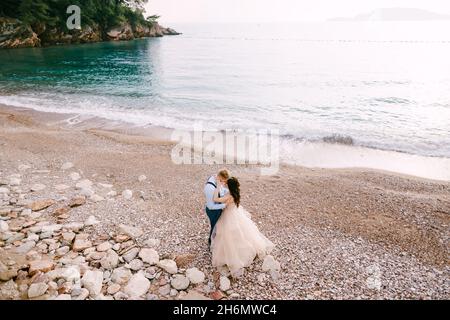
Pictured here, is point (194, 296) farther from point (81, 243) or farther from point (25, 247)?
point (25, 247)

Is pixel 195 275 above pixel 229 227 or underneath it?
underneath

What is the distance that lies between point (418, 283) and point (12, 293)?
7762mm

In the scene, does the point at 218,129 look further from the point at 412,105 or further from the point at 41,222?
the point at 412,105

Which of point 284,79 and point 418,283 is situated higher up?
point 284,79

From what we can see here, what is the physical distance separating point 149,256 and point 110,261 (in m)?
0.80

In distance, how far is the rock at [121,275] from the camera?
232 inches

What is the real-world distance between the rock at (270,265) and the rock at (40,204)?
6.14 meters

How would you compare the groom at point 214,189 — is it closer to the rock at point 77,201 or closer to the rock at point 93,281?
the rock at point 93,281

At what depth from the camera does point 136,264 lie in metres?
6.33

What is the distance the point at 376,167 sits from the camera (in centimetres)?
1295

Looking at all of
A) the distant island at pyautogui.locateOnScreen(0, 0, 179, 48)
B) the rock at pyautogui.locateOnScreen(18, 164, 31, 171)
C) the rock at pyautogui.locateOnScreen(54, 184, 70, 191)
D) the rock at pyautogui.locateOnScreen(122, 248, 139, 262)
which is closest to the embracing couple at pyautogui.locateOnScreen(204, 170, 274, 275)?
the rock at pyautogui.locateOnScreen(122, 248, 139, 262)

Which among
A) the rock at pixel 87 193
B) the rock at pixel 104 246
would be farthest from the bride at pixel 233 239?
the rock at pixel 87 193

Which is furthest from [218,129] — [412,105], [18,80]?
[18,80]

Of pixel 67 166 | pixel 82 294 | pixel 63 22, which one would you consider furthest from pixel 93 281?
pixel 63 22
